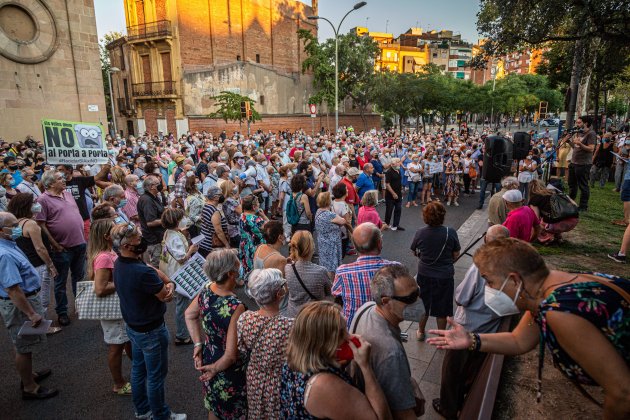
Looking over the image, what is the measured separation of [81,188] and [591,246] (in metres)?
9.79

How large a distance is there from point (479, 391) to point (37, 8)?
20.3m

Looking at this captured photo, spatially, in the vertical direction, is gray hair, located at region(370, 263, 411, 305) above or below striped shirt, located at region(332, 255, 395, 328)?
above

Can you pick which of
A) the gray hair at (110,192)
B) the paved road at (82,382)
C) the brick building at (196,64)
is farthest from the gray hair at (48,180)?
the brick building at (196,64)

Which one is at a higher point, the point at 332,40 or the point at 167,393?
the point at 332,40

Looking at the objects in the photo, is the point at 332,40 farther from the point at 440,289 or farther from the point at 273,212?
the point at 440,289

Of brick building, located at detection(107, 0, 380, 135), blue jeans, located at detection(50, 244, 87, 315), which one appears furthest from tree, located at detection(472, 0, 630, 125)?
brick building, located at detection(107, 0, 380, 135)

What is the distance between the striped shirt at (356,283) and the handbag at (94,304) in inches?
81.8

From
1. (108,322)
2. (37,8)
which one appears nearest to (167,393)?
(108,322)

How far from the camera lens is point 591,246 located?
284 inches

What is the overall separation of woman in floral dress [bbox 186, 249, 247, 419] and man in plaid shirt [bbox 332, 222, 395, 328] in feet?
3.26

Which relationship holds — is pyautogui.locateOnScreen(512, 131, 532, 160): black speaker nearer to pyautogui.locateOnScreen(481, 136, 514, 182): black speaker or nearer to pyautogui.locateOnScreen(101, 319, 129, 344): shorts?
pyautogui.locateOnScreen(481, 136, 514, 182): black speaker

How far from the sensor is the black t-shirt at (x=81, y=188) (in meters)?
7.06

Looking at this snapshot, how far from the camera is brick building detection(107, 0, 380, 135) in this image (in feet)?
105

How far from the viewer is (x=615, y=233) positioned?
7.91 m
